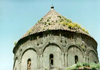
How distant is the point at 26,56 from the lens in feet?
68.2

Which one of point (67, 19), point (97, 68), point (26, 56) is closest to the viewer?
point (97, 68)

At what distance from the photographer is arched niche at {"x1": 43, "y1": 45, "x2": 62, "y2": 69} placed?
19312 mm

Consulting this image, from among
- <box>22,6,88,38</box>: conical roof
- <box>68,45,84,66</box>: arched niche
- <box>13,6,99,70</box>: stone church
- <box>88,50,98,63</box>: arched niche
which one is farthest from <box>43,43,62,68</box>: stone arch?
<box>88,50,98,63</box>: arched niche

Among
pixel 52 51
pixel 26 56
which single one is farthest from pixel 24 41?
pixel 52 51

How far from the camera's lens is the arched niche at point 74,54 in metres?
19.7

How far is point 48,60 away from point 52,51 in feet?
2.73

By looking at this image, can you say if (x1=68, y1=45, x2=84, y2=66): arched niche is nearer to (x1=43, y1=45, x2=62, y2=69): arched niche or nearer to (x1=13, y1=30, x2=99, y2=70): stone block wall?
(x1=13, y1=30, x2=99, y2=70): stone block wall

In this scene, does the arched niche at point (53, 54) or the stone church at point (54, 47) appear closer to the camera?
the arched niche at point (53, 54)

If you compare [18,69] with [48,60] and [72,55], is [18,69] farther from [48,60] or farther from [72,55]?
[72,55]

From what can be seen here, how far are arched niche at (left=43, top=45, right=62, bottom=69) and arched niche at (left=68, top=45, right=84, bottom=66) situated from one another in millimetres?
900

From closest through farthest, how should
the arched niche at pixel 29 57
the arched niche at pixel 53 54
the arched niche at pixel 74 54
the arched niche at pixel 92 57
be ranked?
the arched niche at pixel 53 54
the arched niche at pixel 74 54
the arched niche at pixel 29 57
the arched niche at pixel 92 57

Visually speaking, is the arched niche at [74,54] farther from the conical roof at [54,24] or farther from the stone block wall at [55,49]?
the conical roof at [54,24]

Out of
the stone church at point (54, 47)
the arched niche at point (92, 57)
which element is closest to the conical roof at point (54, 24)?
the stone church at point (54, 47)

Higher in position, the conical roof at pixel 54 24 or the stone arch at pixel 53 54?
the conical roof at pixel 54 24
